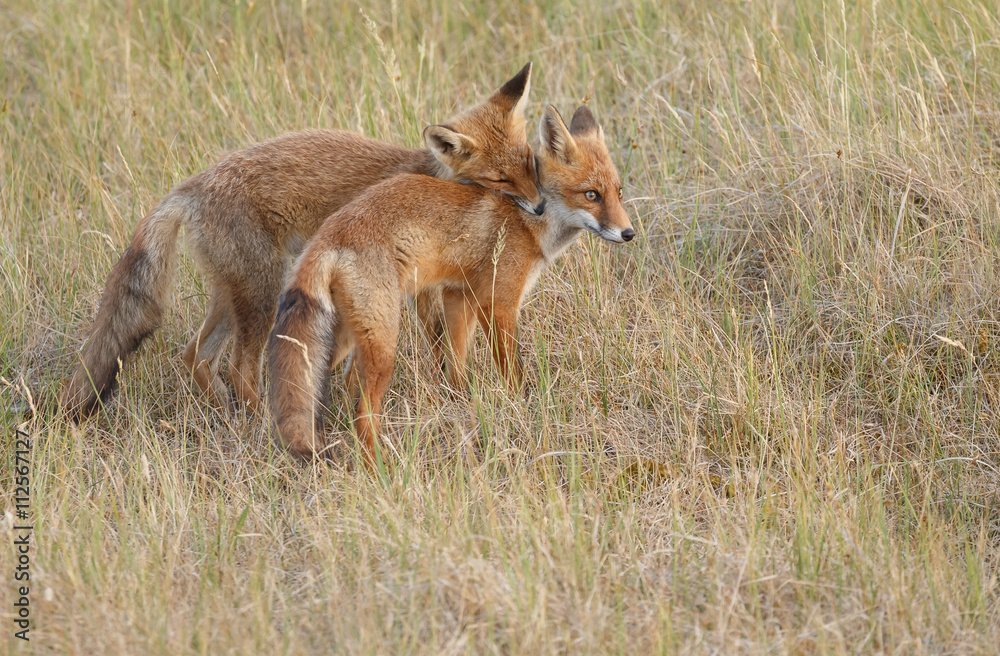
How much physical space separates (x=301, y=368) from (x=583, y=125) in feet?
7.12

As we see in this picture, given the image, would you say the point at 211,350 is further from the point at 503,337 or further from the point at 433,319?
the point at 503,337

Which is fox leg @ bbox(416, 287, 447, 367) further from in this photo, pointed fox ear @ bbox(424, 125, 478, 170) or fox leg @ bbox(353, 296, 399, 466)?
fox leg @ bbox(353, 296, 399, 466)

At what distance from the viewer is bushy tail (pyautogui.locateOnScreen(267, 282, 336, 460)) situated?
12.3 feet

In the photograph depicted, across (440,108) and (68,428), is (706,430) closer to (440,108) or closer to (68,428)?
(68,428)

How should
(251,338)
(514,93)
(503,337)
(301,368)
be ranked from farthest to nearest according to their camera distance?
1. (514,93)
2. (251,338)
3. (503,337)
4. (301,368)

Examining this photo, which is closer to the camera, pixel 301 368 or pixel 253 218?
pixel 301 368

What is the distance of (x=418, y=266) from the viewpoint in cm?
437

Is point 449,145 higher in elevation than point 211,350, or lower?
higher

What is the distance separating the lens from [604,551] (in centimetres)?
341

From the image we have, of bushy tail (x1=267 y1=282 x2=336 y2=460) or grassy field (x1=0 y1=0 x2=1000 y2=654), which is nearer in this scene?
grassy field (x1=0 y1=0 x2=1000 y2=654)

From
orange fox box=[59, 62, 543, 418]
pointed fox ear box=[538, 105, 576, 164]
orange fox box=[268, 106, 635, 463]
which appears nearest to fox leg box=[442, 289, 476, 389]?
orange fox box=[268, 106, 635, 463]

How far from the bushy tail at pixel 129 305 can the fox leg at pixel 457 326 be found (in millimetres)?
1356

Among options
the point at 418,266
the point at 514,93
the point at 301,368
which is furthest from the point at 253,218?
the point at 514,93

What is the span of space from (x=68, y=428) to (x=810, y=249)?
3.89 metres
